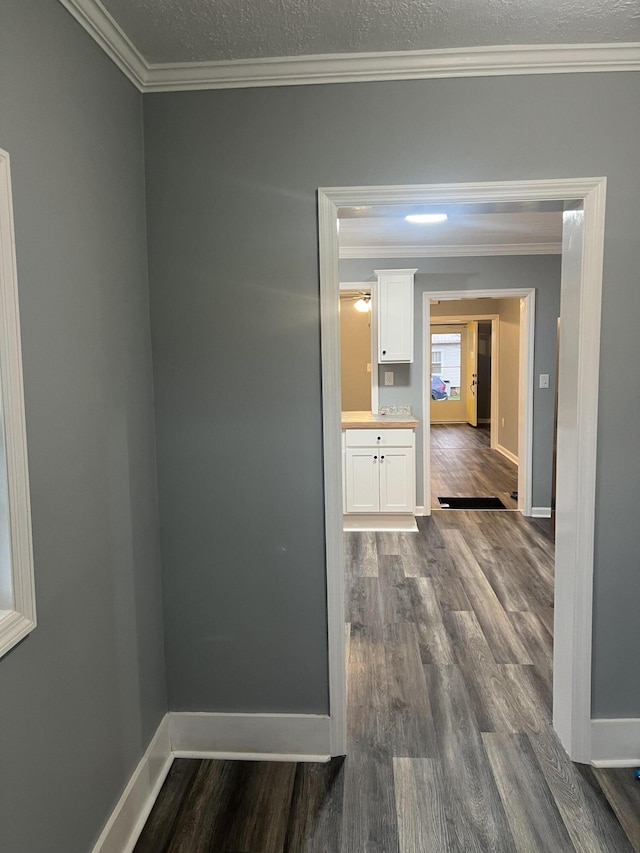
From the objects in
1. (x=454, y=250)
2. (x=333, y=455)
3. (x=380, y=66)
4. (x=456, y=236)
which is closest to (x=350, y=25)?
(x=380, y=66)

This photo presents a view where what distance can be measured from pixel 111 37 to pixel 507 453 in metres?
7.41

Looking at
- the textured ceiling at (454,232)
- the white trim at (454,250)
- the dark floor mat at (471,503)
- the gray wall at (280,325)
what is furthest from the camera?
the dark floor mat at (471,503)

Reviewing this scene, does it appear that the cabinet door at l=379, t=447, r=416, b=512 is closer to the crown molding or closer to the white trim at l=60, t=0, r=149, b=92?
the crown molding

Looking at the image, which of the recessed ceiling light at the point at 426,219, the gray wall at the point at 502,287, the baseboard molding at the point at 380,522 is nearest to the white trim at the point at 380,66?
the recessed ceiling light at the point at 426,219

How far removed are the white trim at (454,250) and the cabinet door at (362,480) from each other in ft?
5.67

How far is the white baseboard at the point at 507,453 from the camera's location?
774 centimetres

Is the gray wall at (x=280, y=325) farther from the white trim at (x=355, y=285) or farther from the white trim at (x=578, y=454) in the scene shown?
the white trim at (x=355, y=285)

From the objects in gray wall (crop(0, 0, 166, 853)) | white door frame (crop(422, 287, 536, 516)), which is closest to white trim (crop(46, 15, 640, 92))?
gray wall (crop(0, 0, 166, 853))

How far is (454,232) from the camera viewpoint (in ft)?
14.7

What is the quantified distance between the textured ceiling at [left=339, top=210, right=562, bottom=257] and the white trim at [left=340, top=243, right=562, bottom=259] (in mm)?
10

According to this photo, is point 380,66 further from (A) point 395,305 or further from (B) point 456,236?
(A) point 395,305

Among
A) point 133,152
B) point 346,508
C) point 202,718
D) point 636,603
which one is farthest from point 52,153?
point 346,508

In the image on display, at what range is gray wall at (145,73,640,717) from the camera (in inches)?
75.8

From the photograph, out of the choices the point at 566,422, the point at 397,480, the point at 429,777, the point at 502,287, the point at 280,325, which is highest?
the point at 502,287
